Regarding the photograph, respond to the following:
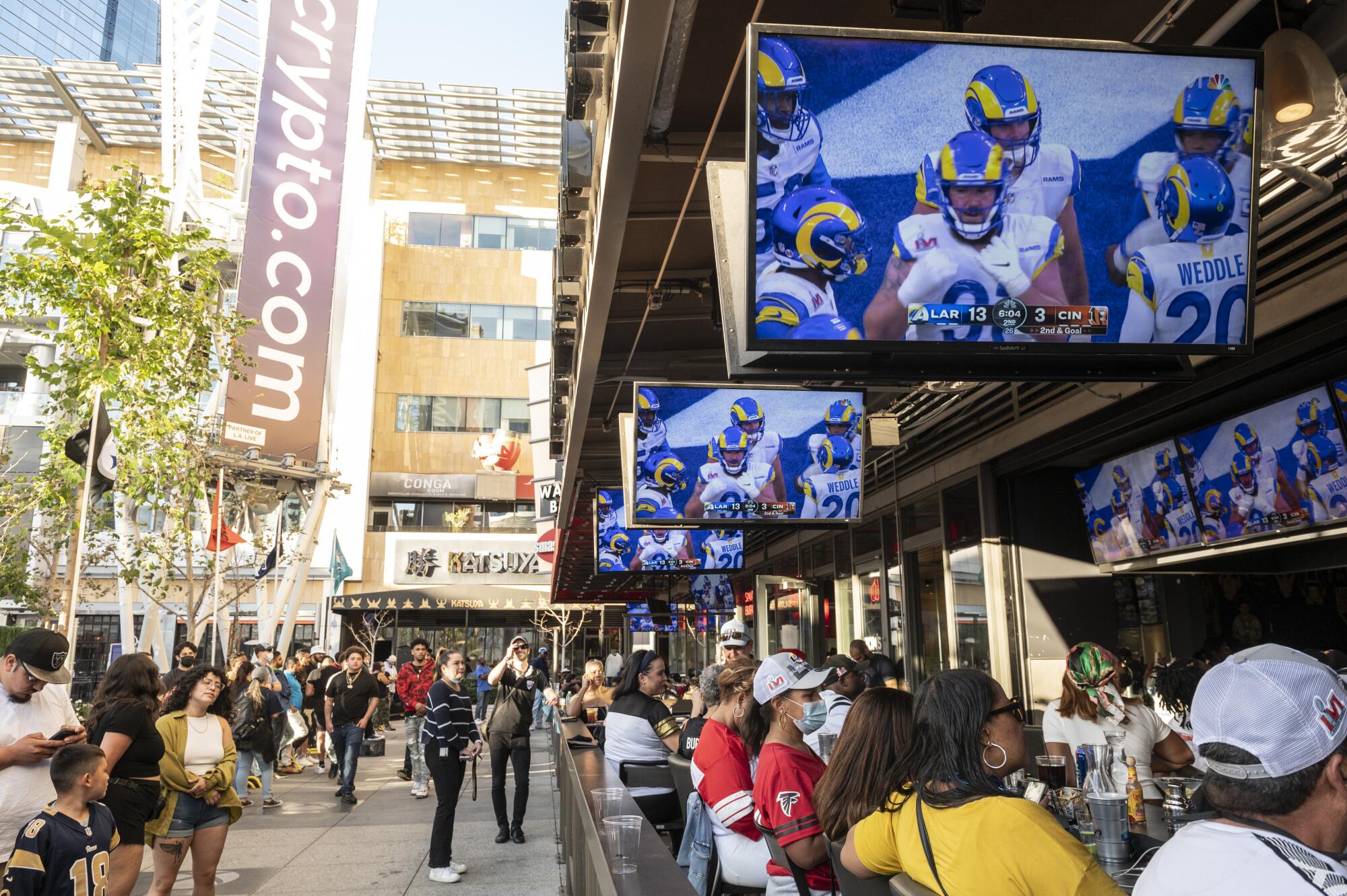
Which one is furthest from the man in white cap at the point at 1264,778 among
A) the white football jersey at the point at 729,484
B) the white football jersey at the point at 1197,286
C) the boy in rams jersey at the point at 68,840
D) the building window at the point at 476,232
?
the building window at the point at 476,232

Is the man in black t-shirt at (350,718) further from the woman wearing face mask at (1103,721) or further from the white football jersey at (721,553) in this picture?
the woman wearing face mask at (1103,721)

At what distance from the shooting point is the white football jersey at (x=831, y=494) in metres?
7.05

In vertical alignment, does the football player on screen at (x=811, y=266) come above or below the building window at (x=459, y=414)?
below

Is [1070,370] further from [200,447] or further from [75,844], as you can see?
[200,447]

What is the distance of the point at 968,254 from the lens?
142 inches

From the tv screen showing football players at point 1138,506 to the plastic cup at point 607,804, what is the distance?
606cm

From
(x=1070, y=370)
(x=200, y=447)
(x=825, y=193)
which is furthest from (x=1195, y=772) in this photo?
(x=200, y=447)

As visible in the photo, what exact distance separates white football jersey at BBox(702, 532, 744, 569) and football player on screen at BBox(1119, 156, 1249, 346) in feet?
23.7

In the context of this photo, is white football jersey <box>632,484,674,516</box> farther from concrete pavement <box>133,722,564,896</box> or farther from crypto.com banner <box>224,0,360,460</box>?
crypto.com banner <box>224,0,360,460</box>

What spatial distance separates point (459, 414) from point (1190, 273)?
45.4 meters

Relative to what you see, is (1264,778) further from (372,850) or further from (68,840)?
(372,850)

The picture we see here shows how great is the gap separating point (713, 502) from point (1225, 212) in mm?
4119

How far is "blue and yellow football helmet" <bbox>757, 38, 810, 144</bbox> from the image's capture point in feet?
11.2

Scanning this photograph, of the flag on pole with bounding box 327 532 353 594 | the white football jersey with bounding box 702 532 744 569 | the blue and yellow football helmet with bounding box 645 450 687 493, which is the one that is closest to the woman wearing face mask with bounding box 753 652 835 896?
the blue and yellow football helmet with bounding box 645 450 687 493
